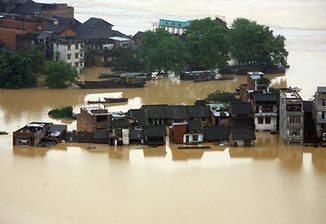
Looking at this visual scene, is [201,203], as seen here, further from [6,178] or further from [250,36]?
[250,36]

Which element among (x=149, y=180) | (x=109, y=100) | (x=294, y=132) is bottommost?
(x=149, y=180)

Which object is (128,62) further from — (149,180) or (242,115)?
(149,180)

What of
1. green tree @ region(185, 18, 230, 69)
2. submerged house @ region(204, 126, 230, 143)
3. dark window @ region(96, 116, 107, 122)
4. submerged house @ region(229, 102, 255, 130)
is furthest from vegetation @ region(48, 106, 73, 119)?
green tree @ region(185, 18, 230, 69)

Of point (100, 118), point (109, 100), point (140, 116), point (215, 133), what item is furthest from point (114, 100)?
point (215, 133)

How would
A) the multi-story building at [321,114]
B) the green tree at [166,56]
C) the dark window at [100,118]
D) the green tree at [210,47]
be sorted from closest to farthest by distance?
the multi-story building at [321,114] → the dark window at [100,118] → the green tree at [166,56] → the green tree at [210,47]

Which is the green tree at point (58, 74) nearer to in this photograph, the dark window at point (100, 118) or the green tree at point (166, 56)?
the green tree at point (166, 56)

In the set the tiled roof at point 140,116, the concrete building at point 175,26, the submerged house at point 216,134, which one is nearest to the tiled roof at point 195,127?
the submerged house at point 216,134
